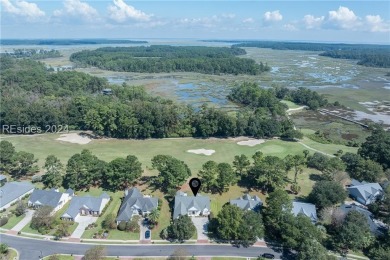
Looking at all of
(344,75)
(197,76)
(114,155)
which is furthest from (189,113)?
(344,75)

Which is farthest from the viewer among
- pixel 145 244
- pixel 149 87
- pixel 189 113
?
pixel 149 87

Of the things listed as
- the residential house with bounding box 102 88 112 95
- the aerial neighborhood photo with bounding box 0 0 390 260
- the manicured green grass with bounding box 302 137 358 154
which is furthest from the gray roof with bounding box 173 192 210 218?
the residential house with bounding box 102 88 112 95

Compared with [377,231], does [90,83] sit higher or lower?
higher

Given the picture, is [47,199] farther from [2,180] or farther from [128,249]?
[128,249]

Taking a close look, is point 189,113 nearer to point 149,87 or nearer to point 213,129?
point 213,129

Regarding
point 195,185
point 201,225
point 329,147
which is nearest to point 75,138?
point 195,185

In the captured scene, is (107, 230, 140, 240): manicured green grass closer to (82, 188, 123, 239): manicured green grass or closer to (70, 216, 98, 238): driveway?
(82, 188, 123, 239): manicured green grass
